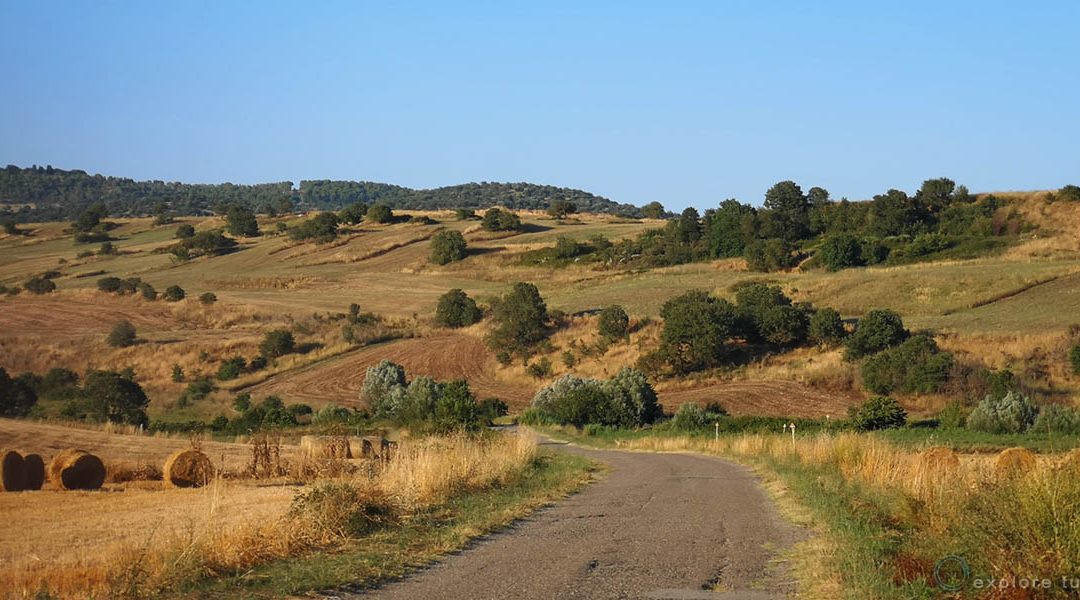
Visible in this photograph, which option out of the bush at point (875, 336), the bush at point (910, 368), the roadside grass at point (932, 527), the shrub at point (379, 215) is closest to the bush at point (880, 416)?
the bush at point (910, 368)

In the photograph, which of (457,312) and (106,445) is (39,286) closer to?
(457,312)

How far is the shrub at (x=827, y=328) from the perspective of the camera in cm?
5809

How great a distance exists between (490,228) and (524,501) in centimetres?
9563

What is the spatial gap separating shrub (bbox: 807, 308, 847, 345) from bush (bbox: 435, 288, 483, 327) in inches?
943

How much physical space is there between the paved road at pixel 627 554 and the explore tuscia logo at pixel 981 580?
1.31 metres

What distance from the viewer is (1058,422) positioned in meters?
35.9

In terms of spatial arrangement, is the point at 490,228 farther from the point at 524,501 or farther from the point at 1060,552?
the point at 1060,552

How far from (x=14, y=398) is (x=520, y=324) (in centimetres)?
3069

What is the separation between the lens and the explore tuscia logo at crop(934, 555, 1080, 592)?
7879mm

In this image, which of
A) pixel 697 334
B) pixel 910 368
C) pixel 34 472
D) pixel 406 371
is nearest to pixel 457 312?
pixel 406 371

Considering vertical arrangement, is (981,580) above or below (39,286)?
below

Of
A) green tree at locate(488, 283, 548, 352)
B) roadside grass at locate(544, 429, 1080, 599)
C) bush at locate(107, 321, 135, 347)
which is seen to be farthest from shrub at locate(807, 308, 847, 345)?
roadside grass at locate(544, 429, 1080, 599)

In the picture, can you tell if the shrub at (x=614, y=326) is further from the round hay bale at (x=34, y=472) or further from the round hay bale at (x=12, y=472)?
the round hay bale at (x=12, y=472)

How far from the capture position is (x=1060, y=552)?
812cm
